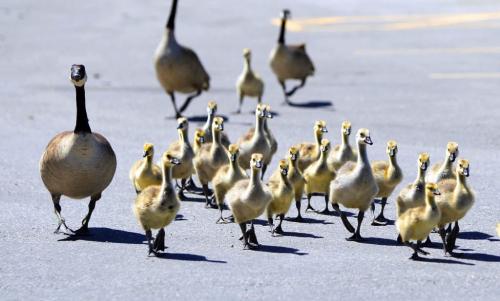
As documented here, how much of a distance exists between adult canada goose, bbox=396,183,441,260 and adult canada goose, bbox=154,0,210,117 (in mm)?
9331

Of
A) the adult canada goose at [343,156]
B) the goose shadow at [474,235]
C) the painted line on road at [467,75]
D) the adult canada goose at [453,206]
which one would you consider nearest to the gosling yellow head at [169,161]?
the adult canada goose at [453,206]

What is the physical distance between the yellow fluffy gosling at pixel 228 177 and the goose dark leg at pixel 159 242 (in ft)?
5.25

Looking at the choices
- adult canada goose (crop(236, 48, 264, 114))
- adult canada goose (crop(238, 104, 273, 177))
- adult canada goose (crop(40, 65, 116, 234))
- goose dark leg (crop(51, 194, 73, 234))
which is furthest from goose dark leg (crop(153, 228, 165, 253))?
adult canada goose (crop(236, 48, 264, 114))

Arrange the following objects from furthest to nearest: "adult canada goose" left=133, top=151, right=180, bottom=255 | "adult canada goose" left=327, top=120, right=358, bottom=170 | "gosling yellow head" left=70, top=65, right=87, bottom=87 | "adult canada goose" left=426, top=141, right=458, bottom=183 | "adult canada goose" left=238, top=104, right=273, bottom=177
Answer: "adult canada goose" left=238, top=104, right=273, bottom=177, "adult canada goose" left=327, top=120, right=358, bottom=170, "gosling yellow head" left=70, top=65, right=87, bottom=87, "adult canada goose" left=426, top=141, right=458, bottom=183, "adult canada goose" left=133, top=151, right=180, bottom=255

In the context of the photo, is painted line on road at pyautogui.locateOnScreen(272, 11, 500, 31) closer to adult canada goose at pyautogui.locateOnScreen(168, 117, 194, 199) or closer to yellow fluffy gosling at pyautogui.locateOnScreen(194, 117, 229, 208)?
adult canada goose at pyautogui.locateOnScreen(168, 117, 194, 199)

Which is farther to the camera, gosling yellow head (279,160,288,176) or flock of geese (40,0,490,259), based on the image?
gosling yellow head (279,160,288,176)

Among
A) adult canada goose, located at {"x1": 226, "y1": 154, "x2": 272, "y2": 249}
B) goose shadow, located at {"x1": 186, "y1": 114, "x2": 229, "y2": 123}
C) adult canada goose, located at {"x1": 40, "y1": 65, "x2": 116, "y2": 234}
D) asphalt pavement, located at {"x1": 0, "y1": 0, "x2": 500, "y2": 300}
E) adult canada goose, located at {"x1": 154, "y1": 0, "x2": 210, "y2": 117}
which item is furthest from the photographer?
adult canada goose, located at {"x1": 154, "y1": 0, "x2": 210, "y2": 117}

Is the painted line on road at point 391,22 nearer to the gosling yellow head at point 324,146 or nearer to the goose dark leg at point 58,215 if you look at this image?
the gosling yellow head at point 324,146

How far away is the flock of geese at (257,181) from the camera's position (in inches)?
419

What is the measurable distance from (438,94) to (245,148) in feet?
24.9

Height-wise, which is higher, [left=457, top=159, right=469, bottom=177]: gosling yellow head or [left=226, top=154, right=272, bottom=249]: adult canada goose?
[left=457, top=159, right=469, bottom=177]: gosling yellow head

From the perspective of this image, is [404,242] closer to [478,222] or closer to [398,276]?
[398,276]

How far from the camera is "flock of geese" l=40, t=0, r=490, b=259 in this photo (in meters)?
10.6

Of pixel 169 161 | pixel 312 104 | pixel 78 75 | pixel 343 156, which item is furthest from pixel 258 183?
pixel 312 104
